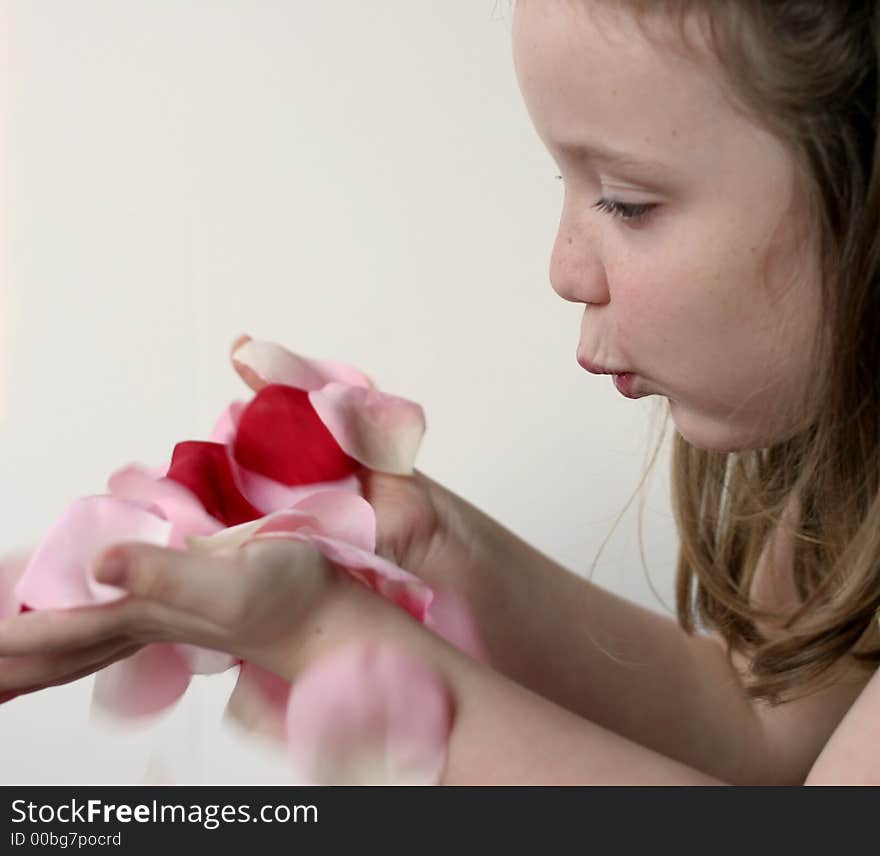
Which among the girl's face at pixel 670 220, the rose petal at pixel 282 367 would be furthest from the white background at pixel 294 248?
the girl's face at pixel 670 220

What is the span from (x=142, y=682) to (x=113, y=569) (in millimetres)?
157

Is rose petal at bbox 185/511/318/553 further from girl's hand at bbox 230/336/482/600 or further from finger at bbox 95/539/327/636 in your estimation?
girl's hand at bbox 230/336/482/600

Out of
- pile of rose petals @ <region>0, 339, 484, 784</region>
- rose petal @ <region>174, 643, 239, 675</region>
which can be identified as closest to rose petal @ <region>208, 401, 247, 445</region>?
pile of rose petals @ <region>0, 339, 484, 784</region>

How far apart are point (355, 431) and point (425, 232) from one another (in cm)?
36

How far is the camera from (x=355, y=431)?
2.39 ft

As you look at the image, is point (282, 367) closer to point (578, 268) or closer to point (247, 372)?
point (247, 372)

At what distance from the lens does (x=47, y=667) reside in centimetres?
54

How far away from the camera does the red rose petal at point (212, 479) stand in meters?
0.66

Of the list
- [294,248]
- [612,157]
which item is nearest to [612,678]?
[612,157]

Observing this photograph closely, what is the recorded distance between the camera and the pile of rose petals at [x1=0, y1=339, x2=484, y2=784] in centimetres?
56

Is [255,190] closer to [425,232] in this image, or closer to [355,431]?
[425,232]

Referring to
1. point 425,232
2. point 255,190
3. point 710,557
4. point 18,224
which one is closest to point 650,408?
point 710,557

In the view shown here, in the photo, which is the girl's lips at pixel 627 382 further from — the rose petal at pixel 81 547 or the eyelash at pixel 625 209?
the rose petal at pixel 81 547

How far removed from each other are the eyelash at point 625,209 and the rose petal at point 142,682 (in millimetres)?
263
